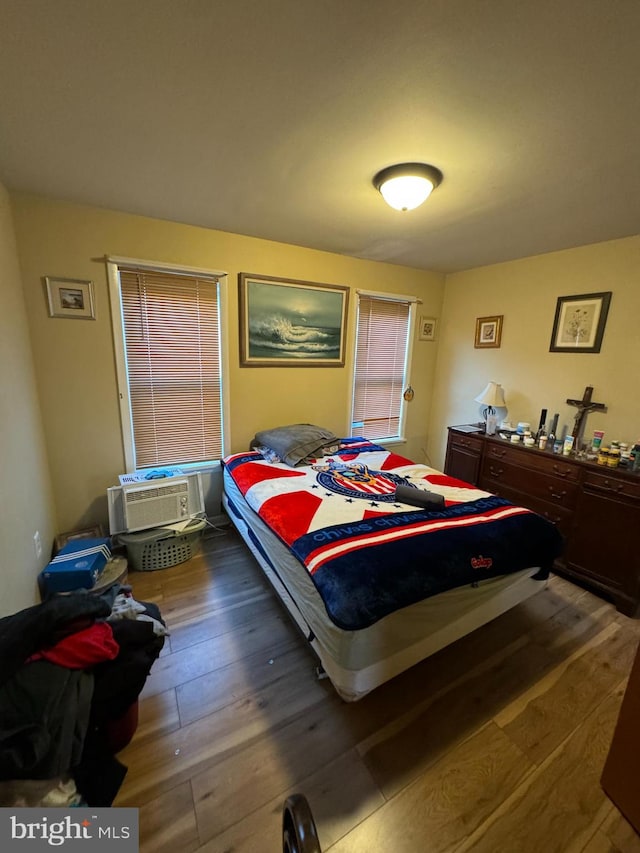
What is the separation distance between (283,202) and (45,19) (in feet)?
4.19

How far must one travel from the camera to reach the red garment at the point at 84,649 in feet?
3.55

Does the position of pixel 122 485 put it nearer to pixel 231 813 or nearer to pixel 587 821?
pixel 231 813

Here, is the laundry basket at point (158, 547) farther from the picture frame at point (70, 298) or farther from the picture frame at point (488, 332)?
the picture frame at point (488, 332)

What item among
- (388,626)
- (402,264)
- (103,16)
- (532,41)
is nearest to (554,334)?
(402,264)

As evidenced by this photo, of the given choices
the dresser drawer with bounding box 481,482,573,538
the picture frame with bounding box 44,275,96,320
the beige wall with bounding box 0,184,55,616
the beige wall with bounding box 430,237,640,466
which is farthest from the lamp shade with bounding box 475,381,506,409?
the beige wall with bounding box 0,184,55,616

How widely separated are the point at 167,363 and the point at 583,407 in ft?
10.8

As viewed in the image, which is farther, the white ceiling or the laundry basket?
the laundry basket

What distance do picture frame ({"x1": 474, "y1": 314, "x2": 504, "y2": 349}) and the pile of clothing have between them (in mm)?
3489

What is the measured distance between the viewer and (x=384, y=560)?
1.40 meters

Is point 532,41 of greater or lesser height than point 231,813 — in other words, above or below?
above

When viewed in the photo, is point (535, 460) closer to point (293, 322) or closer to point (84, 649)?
point (293, 322)

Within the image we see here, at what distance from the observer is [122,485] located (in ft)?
7.48

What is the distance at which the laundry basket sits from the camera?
230 cm

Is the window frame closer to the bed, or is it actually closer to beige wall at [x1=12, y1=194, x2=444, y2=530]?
beige wall at [x1=12, y1=194, x2=444, y2=530]
